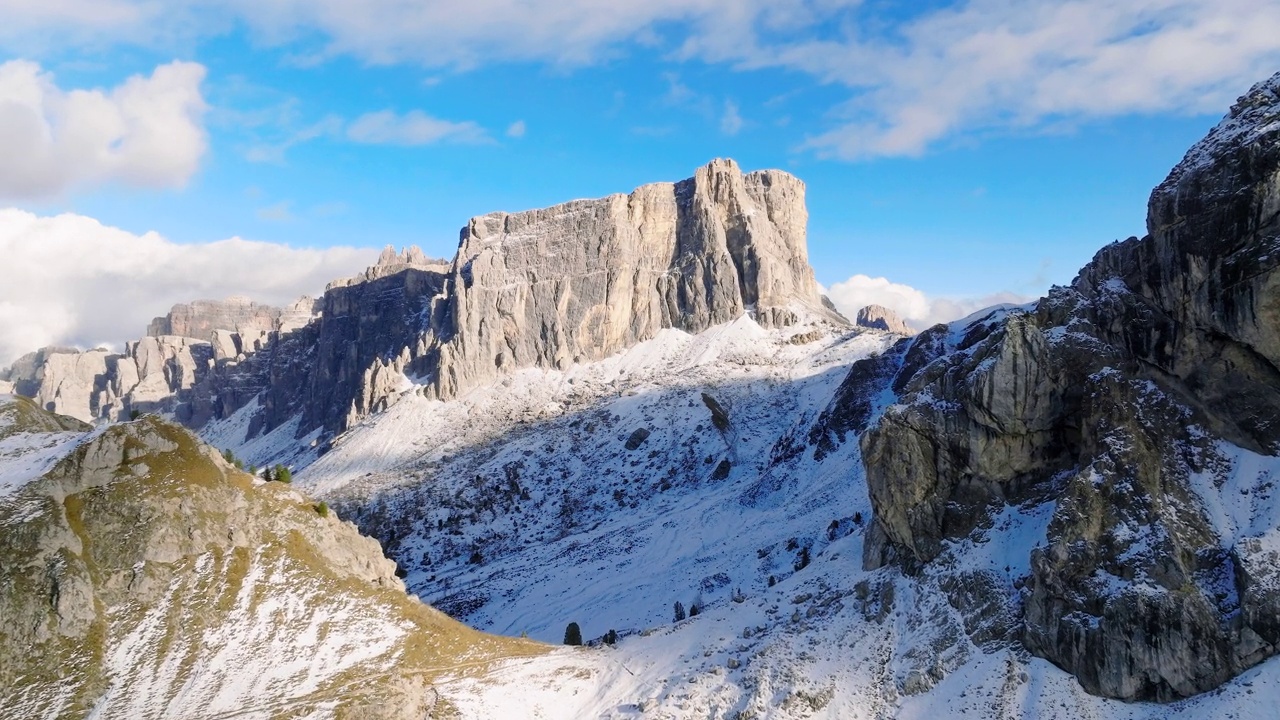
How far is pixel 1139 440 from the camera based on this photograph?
5078 centimetres

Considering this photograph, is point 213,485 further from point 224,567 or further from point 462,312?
point 462,312

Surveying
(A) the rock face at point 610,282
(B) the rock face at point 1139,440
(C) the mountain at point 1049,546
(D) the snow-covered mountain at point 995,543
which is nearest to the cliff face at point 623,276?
(A) the rock face at point 610,282

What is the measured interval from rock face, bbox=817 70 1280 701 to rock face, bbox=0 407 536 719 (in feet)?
113

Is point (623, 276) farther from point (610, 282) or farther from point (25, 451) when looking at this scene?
point (25, 451)

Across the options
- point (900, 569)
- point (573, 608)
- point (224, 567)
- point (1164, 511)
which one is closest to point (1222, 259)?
point (1164, 511)

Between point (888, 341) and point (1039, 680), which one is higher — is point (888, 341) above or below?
above

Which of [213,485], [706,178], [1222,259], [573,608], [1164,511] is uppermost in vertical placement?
[706,178]

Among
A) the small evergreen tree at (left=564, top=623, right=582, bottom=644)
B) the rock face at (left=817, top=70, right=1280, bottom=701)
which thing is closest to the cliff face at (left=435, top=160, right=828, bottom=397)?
the small evergreen tree at (left=564, top=623, right=582, bottom=644)

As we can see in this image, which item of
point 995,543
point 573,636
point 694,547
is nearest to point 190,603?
point 573,636

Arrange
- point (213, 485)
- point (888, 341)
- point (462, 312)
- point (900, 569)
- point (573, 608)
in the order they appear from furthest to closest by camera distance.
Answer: point (462, 312) → point (888, 341) → point (573, 608) → point (213, 485) → point (900, 569)

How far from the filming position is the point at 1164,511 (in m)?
47.8

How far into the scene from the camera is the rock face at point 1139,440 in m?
44.8

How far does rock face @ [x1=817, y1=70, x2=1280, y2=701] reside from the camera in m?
44.8

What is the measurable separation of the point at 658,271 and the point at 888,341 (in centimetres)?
4903
